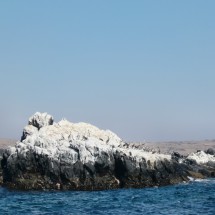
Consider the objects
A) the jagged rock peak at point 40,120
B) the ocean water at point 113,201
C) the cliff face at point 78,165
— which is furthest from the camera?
the jagged rock peak at point 40,120

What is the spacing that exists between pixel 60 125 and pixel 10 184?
674 inches

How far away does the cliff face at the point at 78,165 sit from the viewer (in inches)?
2781

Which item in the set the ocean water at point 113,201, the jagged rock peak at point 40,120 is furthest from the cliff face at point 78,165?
the jagged rock peak at point 40,120

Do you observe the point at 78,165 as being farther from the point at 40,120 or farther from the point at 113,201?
the point at 40,120

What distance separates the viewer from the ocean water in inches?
1896

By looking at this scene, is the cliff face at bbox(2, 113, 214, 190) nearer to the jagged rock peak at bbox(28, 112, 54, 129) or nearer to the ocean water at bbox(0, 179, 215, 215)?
the ocean water at bbox(0, 179, 215, 215)

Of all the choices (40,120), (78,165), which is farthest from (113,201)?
(40,120)

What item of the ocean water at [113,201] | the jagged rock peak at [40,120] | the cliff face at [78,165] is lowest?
the ocean water at [113,201]

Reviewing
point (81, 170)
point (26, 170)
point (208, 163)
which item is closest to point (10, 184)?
point (26, 170)

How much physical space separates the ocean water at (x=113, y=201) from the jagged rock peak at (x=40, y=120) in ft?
81.6

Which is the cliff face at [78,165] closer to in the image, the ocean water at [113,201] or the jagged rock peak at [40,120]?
the ocean water at [113,201]

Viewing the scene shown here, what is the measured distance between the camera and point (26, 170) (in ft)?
233

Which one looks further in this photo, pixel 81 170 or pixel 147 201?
pixel 81 170

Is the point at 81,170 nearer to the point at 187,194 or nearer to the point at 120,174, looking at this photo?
the point at 120,174
